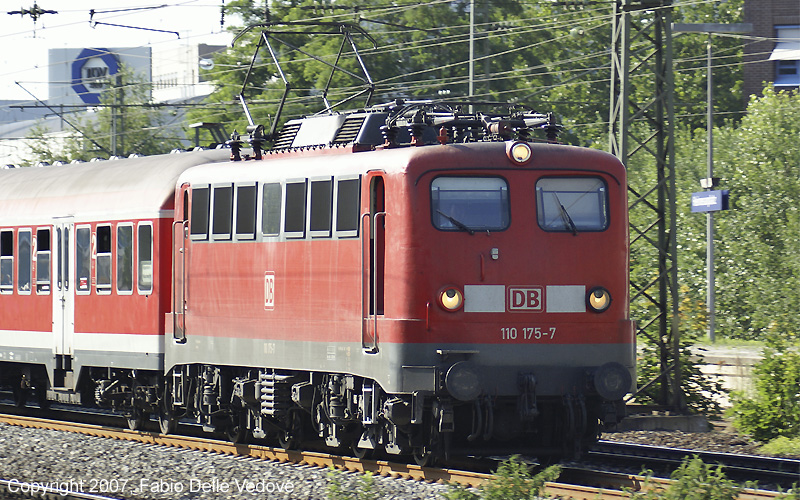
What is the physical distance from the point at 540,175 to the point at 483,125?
3.52ft

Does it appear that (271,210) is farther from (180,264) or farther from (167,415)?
(167,415)

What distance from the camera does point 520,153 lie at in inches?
498

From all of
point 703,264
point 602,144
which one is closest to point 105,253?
point 703,264

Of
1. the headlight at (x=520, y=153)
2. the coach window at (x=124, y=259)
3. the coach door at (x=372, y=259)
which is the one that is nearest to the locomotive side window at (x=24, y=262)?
the coach window at (x=124, y=259)

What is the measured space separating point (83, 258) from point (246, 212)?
160 inches

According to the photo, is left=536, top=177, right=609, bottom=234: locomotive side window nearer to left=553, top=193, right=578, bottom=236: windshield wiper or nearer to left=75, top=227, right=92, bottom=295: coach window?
left=553, top=193, right=578, bottom=236: windshield wiper

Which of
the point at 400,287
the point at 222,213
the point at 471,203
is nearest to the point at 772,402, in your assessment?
the point at 471,203

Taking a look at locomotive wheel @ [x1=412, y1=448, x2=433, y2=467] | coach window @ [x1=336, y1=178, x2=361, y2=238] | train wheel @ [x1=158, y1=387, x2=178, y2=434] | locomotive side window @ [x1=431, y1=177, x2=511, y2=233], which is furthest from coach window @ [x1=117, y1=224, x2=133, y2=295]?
locomotive side window @ [x1=431, y1=177, x2=511, y2=233]

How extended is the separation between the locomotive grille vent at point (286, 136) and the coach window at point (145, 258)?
2.03 metres

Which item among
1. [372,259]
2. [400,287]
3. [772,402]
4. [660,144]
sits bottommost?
[772,402]

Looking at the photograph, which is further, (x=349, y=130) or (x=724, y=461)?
(x=349, y=130)

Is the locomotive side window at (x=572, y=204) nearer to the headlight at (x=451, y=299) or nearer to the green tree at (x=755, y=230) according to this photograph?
the headlight at (x=451, y=299)

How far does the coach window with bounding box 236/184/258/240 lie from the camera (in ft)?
47.2

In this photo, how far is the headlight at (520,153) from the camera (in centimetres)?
1263
